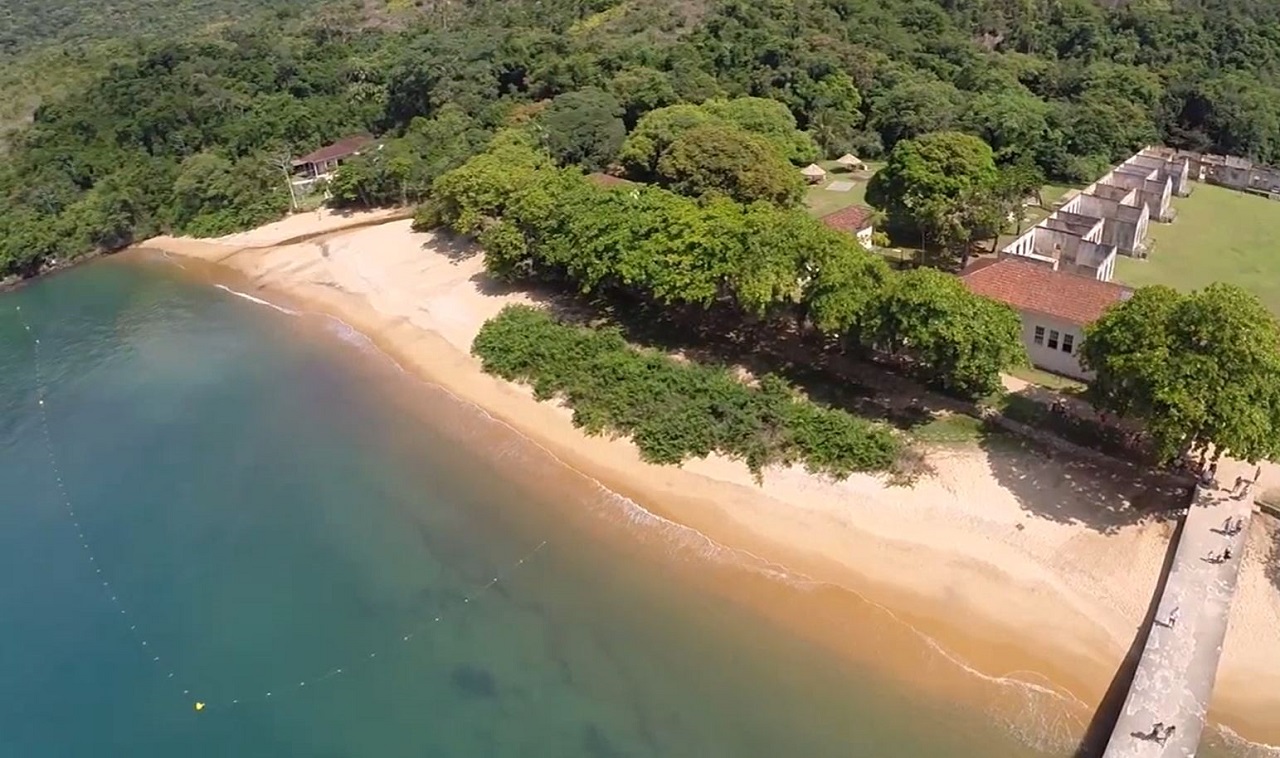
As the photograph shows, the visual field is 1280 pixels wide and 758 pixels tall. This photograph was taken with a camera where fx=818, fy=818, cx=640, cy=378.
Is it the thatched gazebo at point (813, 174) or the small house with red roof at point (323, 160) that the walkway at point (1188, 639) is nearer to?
the thatched gazebo at point (813, 174)

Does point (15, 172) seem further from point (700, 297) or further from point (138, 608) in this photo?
point (700, 297)

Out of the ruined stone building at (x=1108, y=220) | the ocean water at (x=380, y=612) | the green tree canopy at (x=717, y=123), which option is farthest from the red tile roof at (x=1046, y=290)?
the green tree canopy at (x=717, y=123)

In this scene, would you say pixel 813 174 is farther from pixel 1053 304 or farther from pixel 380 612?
pixel 380 612

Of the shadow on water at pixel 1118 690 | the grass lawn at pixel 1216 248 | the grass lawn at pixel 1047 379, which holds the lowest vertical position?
the shadow on water at pixel 1118 690

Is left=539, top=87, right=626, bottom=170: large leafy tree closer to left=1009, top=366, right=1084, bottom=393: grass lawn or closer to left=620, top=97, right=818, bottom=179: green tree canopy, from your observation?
left=620, top=97, right=818, bottom=179: green tree canopy

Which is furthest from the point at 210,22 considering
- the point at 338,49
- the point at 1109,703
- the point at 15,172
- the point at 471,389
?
the point at 1109,703
